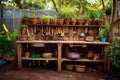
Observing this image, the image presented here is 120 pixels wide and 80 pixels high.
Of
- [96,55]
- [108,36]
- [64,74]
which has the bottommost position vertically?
[64,74]

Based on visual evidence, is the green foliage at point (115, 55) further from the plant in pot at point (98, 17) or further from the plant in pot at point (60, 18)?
the plant in pot at point (60, 18)

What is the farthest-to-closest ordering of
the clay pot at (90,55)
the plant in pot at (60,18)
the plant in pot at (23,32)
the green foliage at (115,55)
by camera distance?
the plant in pot at (60,18) → the clay pot at (90,55) → the plant in pot at (23,32) → the green foliage at (115,55)

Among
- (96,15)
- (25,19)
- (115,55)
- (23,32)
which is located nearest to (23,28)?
(23,32)

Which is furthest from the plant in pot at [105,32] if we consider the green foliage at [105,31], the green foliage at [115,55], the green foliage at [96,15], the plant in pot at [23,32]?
the plant in pot at [23,32]

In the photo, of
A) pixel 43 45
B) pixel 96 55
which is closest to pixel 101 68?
pixel 96 55

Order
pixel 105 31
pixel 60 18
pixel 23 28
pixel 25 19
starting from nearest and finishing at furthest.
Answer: pixel 105 31, pixel 23 28, pixel 25 19, pixel 60 18

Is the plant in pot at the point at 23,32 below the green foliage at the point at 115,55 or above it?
above

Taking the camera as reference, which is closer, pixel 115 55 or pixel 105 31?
pixel 115 55

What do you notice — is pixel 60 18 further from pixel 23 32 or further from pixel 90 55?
pixel 90 55

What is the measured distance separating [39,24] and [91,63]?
2217mm

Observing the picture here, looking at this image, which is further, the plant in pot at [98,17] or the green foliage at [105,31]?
the plant in pot at [98,17]

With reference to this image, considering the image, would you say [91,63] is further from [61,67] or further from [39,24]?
[39,24]

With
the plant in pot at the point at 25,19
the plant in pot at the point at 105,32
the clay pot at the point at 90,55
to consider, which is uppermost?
the plant in pot at the point at 25,19

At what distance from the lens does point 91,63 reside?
24.6ft
